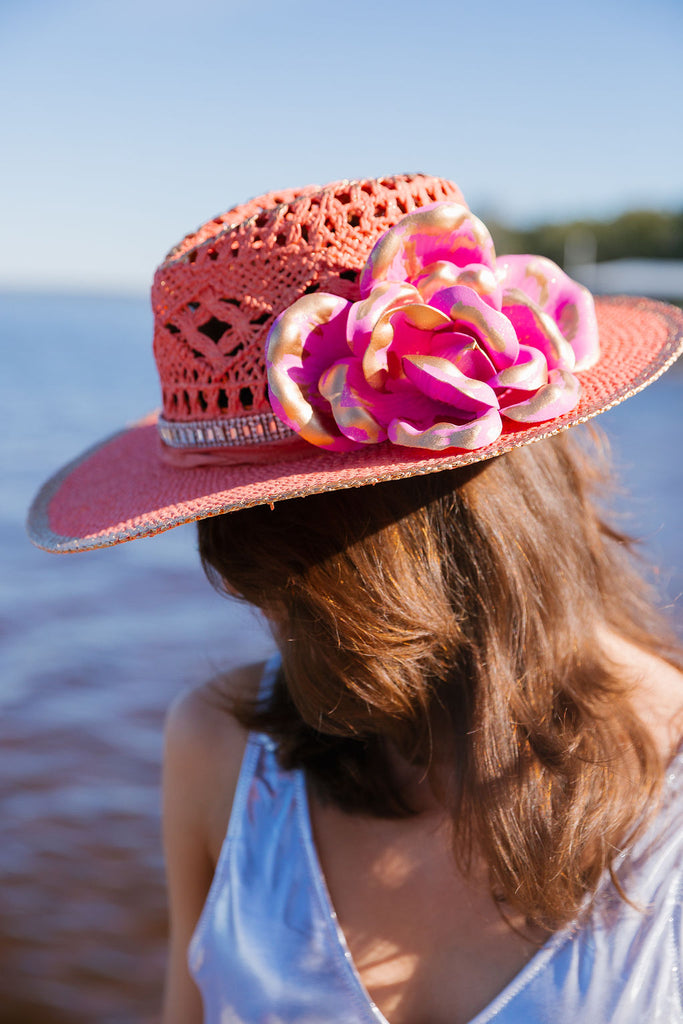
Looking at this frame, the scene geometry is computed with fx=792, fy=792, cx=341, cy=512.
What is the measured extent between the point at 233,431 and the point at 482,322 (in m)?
0.34

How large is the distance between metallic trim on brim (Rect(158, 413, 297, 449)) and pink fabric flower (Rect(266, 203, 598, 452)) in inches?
1.9

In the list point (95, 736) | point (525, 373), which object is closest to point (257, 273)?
point (525, 373)

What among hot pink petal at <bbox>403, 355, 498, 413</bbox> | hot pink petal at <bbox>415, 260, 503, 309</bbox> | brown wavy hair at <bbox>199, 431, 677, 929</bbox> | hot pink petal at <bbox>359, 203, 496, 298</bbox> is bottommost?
brown wavy hair at <bbox>199, 431, 677, 929</bbox>

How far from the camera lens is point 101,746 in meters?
3.27

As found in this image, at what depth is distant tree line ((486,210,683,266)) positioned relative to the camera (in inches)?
1264

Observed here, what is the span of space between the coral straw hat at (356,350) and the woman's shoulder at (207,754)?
1.51 feet

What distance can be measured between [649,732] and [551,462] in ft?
1.32

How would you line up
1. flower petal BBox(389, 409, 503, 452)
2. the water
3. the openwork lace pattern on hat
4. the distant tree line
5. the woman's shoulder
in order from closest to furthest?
flower petal BBox(389, 409, 503, 452)
the openwork lace pattern on hat
the woman's shoulder
the water
the distant tree line

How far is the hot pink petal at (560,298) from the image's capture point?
1.02 m

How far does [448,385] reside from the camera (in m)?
0.85

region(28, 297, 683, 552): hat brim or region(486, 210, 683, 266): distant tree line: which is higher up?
region(28, 297, 683, 552): hat brim

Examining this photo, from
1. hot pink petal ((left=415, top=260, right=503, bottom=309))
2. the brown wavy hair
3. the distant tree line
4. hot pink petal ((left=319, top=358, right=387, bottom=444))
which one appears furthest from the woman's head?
→ the distant tree line

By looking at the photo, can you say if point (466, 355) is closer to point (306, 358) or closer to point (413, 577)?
point (306, 358)

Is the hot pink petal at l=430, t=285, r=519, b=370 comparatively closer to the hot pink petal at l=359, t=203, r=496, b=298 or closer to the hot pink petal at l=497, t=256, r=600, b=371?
the hot pink petal at l=359, t=203, r=496, b=298
